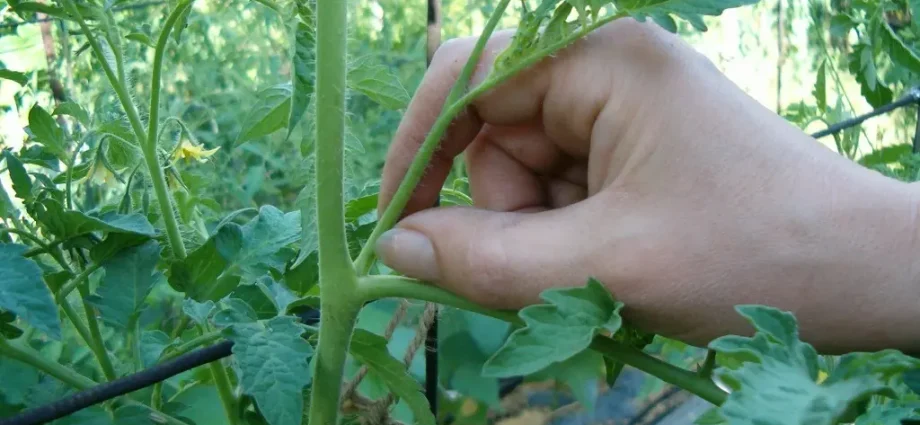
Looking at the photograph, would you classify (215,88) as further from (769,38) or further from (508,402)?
(769,38)

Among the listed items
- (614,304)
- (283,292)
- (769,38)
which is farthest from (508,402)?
(769,38)

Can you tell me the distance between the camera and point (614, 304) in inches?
24.0

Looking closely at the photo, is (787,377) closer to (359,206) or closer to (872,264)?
(872,264)

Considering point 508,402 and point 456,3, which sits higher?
point 456,3

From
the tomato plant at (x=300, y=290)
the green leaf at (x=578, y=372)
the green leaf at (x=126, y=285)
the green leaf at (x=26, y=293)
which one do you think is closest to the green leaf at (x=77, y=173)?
the tomato plant at (x=300, y=290)

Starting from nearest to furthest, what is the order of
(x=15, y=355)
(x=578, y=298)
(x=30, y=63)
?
(x=578, y=298), (x=15, y=355), (x=30, y=63)

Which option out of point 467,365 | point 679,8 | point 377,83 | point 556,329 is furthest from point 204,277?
point 467,365

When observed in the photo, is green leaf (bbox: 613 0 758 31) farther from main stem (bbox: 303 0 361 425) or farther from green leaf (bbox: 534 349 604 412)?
green leaf (bbox: 534 349 604 412)

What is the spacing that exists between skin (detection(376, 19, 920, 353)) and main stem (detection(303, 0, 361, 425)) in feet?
0.17

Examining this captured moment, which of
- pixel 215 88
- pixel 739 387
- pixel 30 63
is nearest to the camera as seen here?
pixel 739 387

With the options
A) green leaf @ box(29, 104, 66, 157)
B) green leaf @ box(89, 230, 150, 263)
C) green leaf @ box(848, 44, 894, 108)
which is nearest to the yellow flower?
green leaf @ box(29, 104, 66, 157)

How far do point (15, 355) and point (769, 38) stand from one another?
10.9 ft

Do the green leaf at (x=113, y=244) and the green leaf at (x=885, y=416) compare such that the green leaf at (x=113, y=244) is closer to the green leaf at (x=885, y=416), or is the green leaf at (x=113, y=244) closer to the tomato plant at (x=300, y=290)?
the tomato plant at (x=300, y=290)

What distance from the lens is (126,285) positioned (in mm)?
771
